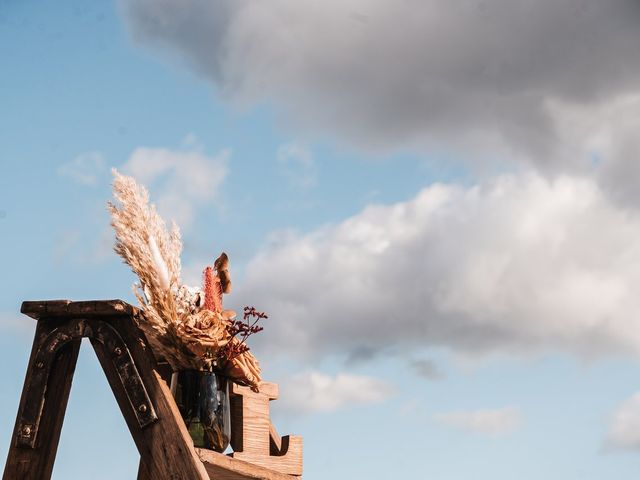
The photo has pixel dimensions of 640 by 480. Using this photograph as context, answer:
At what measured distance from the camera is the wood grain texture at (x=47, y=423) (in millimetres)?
3863

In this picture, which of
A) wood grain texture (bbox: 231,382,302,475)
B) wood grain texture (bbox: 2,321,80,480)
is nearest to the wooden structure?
wood grain texture (bbox: 2,321,80,480)

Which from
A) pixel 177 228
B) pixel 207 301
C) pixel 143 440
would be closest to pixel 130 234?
pixel 177 228

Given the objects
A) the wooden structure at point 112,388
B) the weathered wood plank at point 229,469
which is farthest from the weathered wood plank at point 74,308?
the weathered wood plank at point 229,469

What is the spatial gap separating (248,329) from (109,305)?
726 millimetres

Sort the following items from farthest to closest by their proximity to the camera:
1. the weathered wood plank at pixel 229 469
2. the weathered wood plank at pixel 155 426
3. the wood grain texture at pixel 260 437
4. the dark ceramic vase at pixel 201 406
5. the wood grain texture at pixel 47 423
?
the wood grain texture at pixel 260 437, the dark ceramic vase at pixel 201 406, the weathered wood plank at pixel 229 469, the wood grain texture at pixel 47 423, the weathered wood plank at pixel 155 426

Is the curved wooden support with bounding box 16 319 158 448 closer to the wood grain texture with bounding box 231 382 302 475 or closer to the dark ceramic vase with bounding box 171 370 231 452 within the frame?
the dark ceramic vase with bounding box 171 370 231 452

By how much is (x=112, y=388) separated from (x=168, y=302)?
0.42 m

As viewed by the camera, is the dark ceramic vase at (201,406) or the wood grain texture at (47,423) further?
the dark ceramic vase at (201,406)

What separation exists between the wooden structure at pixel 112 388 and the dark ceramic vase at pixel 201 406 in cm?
15

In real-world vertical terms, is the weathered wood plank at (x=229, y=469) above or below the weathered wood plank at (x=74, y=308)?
below

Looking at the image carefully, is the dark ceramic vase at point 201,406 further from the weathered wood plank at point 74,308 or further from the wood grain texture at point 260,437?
the weathered wood plank at point 74,308

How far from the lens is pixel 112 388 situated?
3895mm

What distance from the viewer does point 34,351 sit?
Answer: 3.98m

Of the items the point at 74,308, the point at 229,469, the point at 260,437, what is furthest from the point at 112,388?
the point at 260,437
